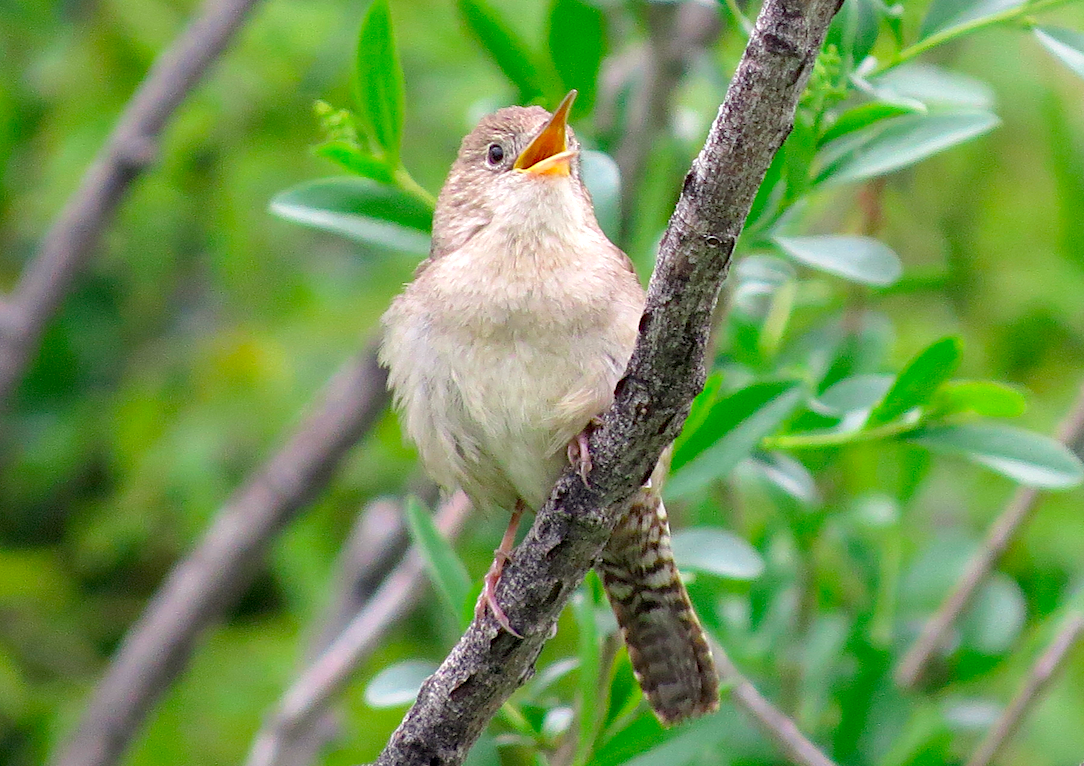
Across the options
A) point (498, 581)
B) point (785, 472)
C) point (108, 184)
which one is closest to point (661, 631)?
point (785, 472)

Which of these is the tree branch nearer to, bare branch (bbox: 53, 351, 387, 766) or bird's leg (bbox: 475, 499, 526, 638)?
bird's leg (bbox: 475, 499, 526, 638)

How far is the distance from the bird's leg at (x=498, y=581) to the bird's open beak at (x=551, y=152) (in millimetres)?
661

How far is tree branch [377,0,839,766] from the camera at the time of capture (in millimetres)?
1544

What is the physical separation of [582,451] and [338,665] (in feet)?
4.59

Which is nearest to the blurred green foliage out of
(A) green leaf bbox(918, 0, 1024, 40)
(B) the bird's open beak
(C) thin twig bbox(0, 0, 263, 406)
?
(A) green leaf bbox(918, 0, 1024, 40)

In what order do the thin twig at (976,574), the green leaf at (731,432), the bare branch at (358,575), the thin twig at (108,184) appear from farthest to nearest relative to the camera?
the bare branch at (358,575) → the thin twig at (108,184) → the thin twig at (976,574) → the green leaf at (731,432)

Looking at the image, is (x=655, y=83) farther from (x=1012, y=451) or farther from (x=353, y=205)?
(x=1012, y=451)

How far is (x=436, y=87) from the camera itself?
452cm

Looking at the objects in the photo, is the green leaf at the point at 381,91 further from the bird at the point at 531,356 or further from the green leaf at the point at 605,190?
the green leaf at the point at 605,190

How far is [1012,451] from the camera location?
2.43 metres

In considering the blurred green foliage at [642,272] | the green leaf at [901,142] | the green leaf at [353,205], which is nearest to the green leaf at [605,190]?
the blurred green foliage at [642,272]

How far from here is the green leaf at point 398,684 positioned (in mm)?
2492

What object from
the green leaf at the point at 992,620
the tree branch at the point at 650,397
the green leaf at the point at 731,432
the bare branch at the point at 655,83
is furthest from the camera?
the bare branch at the point at 655,83

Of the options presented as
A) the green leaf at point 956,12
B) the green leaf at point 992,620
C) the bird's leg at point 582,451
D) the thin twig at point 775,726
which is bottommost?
the green leaf at point 992,620
